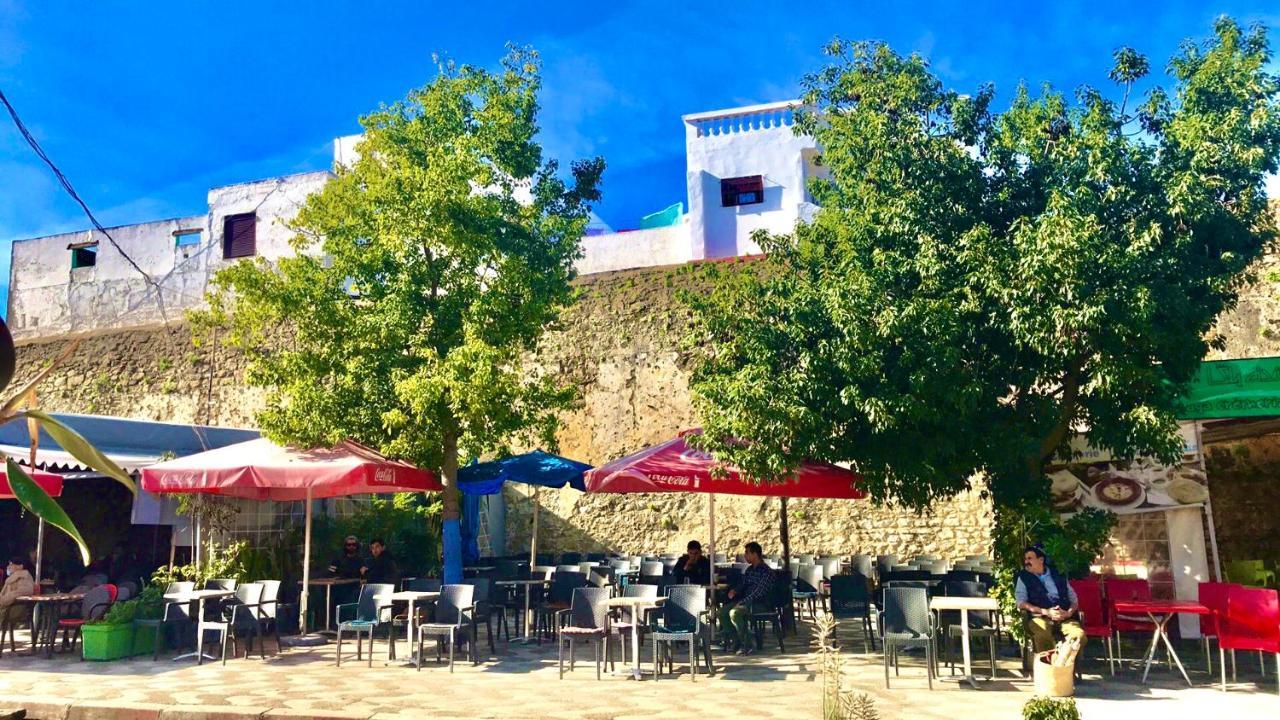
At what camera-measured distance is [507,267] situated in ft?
41.2

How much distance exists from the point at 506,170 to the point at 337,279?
262cm

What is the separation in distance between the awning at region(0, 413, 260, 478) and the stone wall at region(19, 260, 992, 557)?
680cm

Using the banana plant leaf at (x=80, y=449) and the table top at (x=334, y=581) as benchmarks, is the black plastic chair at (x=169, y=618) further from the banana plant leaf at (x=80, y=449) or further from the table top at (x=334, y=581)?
the banana plant leaf at (x=80, y=449)

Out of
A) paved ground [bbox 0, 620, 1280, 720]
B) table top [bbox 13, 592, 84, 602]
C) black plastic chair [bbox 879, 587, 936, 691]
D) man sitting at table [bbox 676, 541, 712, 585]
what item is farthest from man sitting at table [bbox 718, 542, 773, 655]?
table top [bbox 13, 592, 84, 602]

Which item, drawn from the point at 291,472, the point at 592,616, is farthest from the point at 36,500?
the point at 291,472

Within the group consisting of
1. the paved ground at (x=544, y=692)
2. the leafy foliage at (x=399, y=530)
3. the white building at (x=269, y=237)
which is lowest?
the paved ground at (x=544, y=692)

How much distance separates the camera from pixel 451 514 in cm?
1254

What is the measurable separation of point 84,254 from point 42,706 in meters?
25.7

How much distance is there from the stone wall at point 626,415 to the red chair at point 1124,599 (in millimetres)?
8812

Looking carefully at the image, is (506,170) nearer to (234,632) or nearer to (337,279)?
(337,279)

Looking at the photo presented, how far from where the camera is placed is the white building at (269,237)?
23.8 metres

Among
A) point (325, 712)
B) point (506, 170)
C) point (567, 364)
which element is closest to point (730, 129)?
point (567, 364)

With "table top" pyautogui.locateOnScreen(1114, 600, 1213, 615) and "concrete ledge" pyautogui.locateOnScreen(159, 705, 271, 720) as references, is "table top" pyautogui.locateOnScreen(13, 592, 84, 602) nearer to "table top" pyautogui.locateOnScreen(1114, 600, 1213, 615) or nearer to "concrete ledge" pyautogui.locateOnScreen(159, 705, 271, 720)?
"concrete ledge" pyautogui.locateOnScreen(159, 705, 271, 720)

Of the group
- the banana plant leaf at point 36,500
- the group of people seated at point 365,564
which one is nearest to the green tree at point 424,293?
the group of people seated at point 365,564
